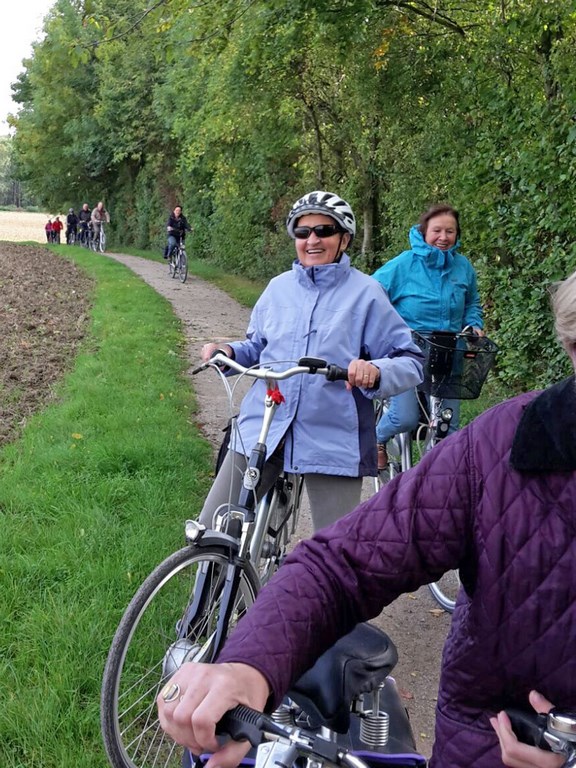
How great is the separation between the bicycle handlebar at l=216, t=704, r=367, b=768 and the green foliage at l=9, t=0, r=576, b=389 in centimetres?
585

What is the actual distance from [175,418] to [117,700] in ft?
15.5

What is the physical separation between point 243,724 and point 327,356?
2278 millimetres

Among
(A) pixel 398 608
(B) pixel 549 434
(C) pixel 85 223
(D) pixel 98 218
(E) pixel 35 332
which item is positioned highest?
(D) pixel 98 218

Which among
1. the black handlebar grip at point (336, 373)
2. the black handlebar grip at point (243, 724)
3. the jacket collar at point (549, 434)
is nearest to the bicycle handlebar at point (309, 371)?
the black handlebar grip at point (336, 373)

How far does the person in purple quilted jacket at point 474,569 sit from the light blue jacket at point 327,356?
1644 mm

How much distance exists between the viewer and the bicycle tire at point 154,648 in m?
2.78

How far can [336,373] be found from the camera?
304cm

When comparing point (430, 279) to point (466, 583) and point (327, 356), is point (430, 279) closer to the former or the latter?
point (327, 356)

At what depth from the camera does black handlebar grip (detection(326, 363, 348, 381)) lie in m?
3.04

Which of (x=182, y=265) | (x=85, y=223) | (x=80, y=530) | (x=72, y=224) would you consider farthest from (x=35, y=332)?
(x=72, y=224)

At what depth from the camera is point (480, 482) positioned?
156 centimetres

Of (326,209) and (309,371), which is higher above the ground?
(326,209)

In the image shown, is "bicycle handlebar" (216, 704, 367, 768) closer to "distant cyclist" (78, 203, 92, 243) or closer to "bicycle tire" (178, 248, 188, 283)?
"bicycle tire" (178, 248, 188, 283)

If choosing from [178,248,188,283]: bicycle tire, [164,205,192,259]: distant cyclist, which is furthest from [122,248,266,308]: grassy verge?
[164,205,192,259]: distant cyclist
